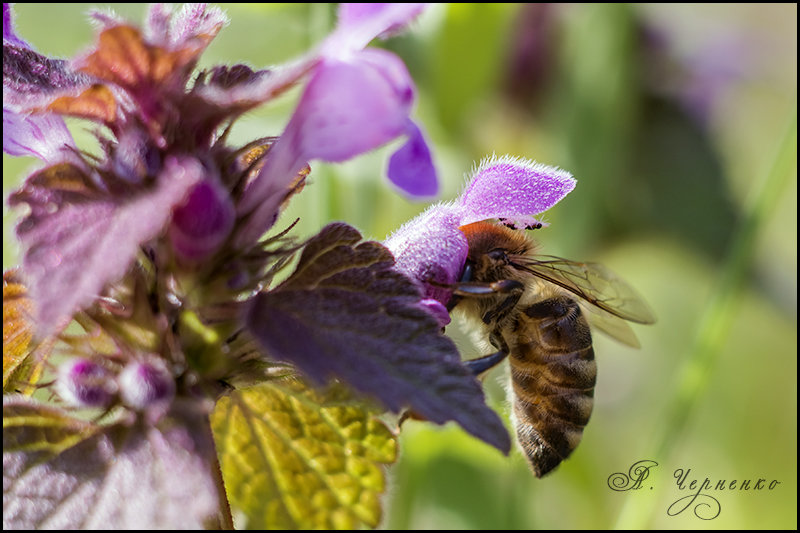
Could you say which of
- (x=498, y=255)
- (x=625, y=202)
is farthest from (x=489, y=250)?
(x=625, y=202)

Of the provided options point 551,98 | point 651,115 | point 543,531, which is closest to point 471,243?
point 543,531

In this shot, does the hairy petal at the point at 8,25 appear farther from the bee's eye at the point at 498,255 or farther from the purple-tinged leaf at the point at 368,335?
the bee's eye at the point at 498,255

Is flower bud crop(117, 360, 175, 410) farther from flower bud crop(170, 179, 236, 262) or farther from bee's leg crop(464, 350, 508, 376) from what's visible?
bee's leg crop(464, 350, 508, 376)

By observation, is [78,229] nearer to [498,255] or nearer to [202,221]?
[202,221]

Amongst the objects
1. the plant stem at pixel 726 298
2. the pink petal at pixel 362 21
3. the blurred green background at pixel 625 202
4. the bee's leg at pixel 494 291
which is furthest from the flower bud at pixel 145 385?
the plant stem at pixel 726 298

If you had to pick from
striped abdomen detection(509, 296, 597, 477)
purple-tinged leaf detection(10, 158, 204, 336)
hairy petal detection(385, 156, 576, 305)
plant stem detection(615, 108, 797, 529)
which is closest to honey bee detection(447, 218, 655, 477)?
striped abdomen detection(509, 296, 597, 477)

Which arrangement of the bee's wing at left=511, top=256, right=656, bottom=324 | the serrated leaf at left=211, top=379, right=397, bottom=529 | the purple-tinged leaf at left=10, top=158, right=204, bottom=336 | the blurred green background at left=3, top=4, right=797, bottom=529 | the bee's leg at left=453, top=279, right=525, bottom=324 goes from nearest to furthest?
1. the purple-tinged leaf at left=10, top=158, right=204, bottom=336
2. the serrated leaf at left=211, top=379, right=397, bottom=529
3. the bee's leg at left=453, top=279, right=525, bottom=324
4. the bee's wing at left=511, top=256, right=656, bottom=324
5. the blurred green background at left=3, top=4, right=797, bottom=529
